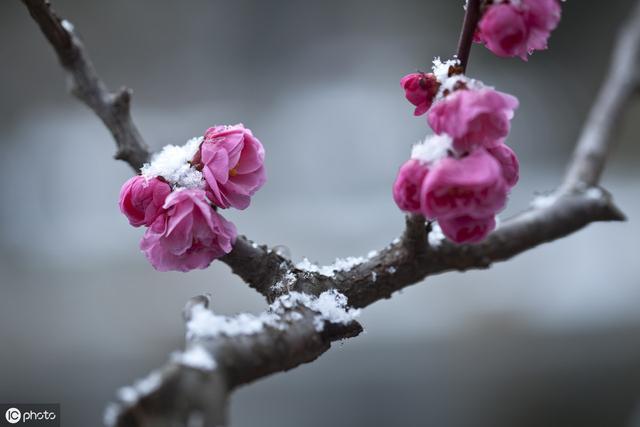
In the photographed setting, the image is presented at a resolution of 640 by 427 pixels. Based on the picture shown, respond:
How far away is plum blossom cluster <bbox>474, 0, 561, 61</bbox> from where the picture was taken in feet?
1.06

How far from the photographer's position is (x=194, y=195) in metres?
0.37

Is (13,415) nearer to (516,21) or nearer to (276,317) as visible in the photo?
(276,317)

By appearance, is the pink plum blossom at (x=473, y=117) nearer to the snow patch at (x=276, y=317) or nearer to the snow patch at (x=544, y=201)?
the snow patch at (x=276, y=317)

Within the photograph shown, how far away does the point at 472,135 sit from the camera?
33cm

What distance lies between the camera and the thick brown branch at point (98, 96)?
0.52 meters

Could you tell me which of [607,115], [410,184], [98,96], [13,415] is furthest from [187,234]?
[13,415]

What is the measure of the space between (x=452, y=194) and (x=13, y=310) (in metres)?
1.74

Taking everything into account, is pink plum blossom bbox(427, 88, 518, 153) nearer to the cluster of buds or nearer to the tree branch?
the cluster of buds

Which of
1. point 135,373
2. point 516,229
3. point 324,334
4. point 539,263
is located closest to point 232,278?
point 135,373

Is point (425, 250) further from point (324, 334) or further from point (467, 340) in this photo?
point (467, 340)

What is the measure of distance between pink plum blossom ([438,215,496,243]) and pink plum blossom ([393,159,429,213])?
2 centimetres

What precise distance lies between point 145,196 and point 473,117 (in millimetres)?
194

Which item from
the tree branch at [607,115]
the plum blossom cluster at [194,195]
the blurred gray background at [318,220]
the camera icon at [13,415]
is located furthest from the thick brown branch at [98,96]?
the blurred gray background at [318,220]

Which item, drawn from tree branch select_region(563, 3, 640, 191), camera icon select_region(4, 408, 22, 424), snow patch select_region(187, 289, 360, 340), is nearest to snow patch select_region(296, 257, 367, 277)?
snow patch select_region(187, 289, 360, 340)
